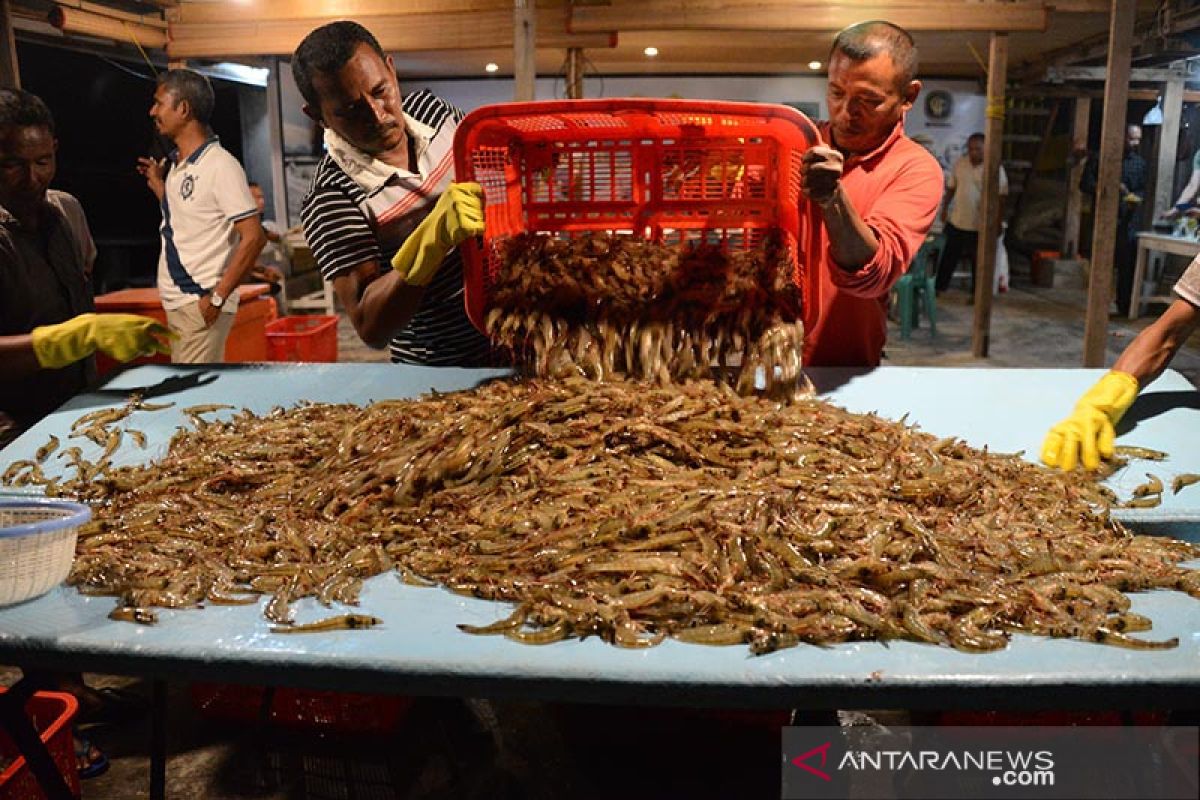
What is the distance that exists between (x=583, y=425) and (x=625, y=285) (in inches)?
33.3

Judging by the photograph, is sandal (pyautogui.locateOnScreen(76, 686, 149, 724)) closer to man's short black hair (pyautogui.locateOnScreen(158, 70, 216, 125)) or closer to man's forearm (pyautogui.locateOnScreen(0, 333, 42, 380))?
man's forearm (pyautogui.locateOnScreen(0, 333, 42, 380))

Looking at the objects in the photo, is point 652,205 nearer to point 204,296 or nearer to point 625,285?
point 625,285

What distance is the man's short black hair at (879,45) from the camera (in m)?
3.65

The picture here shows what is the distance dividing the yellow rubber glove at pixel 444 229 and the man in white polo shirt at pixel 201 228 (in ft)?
10.8

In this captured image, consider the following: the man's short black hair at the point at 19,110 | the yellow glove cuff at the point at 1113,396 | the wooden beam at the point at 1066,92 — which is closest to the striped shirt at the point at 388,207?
the man's short black hair at the point at 19,110

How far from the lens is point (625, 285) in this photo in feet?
12.0

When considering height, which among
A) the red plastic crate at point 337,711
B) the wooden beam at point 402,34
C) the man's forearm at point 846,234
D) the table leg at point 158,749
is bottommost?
the red plastic crate at point 337,711

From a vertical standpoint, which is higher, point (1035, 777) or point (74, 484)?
point (74, 484)

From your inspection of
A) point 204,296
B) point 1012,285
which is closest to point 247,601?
point 204,296

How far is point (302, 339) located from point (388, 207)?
177 inches

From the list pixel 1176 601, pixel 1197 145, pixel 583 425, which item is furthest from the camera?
pixel 1197 145

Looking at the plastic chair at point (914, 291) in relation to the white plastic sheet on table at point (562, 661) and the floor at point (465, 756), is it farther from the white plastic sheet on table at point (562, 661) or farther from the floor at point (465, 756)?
the white plastic sheet on table at point (562, 661)

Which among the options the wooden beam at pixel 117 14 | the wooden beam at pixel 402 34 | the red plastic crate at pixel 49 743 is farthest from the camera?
the wooden beam at pixel 402 34

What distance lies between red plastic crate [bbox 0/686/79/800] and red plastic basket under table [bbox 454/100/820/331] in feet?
6.72
